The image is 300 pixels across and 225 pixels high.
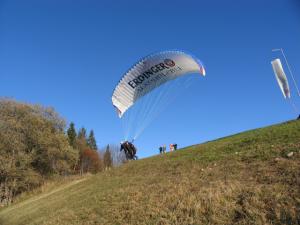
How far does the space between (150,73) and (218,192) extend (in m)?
12.1

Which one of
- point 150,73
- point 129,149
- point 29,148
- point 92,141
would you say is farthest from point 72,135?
point 150,73

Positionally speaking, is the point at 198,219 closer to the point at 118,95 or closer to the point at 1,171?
the point at 118,95

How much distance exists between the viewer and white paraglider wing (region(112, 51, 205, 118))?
18.4 metres

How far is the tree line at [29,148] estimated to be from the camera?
106 feet

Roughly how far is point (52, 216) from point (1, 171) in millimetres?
22623

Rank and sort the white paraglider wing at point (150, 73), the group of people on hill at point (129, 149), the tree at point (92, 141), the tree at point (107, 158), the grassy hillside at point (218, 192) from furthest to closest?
1. the tree at point (92, 141)
2. the tree at point (107, 158)
3. the group of people on hill at point (129, 149)
4. the white paraglider wing at point (150, 73)
5. the grassy hillside at point (218, 192)

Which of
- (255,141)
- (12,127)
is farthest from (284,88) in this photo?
(12,127)

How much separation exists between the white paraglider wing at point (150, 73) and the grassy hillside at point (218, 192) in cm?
623

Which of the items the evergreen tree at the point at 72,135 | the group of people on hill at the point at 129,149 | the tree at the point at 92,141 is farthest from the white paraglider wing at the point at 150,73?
the tree at the point at 92,141

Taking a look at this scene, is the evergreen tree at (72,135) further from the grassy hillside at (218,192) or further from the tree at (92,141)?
the grassy hillside at (218,192)

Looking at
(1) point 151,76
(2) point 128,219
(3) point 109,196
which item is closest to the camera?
(2) point 128,219

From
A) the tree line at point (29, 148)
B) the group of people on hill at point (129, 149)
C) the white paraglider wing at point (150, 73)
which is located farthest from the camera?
the tree line at point (29, 148)

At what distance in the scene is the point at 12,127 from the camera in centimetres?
3262

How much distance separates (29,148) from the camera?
113 feet
